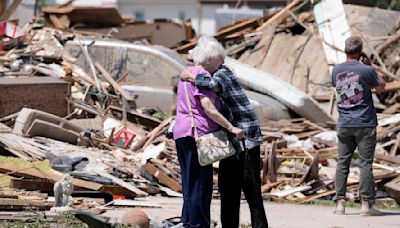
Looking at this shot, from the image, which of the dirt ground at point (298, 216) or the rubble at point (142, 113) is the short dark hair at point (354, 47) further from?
the rubble at point (142, 113)

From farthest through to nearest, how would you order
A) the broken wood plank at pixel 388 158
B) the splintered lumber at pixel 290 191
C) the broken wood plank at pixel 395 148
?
the broken wood plank at pixel 395 148 < the broken wood plank at pixel 388 158 < the splintered lumber at pixel 290 191

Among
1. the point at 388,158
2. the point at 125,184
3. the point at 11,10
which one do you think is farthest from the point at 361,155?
the point at 388,158

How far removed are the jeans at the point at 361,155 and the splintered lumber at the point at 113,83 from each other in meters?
6.46

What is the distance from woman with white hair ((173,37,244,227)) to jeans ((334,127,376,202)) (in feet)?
7.59

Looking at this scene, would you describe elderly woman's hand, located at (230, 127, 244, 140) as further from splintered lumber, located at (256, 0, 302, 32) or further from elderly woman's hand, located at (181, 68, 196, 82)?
splintered lumber, located at (256, 0, 302, 32)

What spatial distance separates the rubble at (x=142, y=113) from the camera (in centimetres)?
1170

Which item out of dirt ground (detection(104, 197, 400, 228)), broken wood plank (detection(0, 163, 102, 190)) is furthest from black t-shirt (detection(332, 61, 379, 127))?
broken wood plank (detection(0, 163, 102, 190))

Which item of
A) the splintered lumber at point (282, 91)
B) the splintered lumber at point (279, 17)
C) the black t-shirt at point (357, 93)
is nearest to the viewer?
the black t-shirt at point (357, 93)

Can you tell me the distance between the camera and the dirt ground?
31.4 feet

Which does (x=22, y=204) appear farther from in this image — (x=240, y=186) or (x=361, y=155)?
(x=361, y=155)

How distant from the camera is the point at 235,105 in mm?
8266


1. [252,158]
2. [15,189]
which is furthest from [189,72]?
[15,189]

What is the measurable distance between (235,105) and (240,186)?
72 centimetres

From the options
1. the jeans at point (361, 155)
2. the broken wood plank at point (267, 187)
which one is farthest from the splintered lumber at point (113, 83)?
the jeans at point (361, 155)
